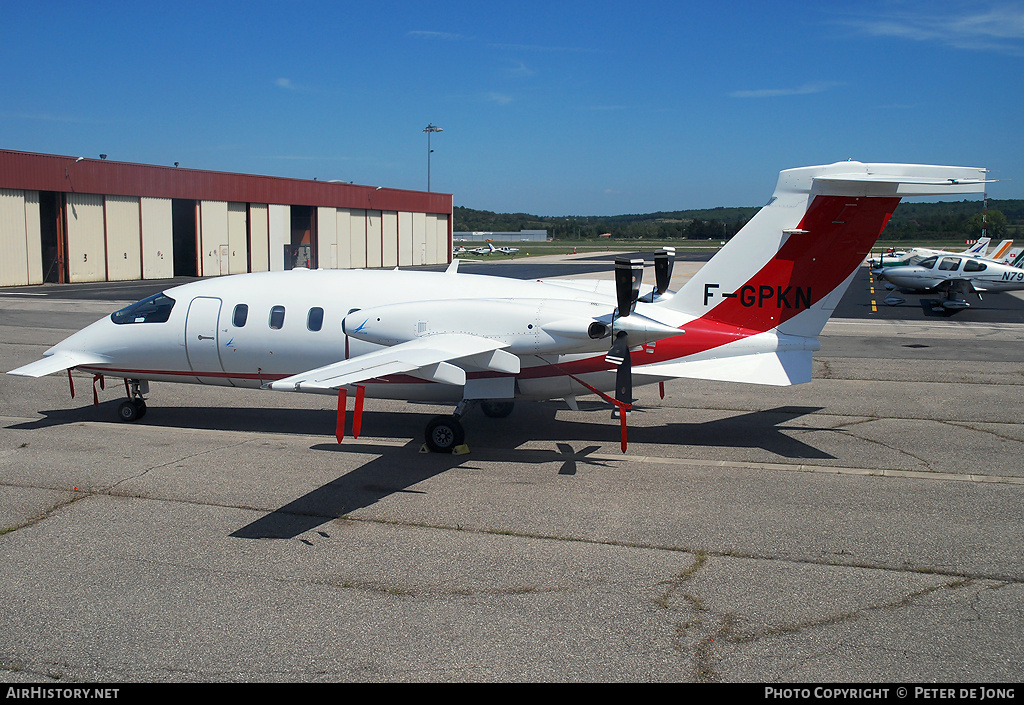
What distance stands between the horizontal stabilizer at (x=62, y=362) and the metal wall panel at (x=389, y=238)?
5755 cm

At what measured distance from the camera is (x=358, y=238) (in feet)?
222

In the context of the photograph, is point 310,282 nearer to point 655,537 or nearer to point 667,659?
point 655,537

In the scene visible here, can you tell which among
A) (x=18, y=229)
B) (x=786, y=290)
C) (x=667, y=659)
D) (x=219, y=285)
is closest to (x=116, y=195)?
(x=18, y=229)

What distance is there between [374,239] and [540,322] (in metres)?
60.0

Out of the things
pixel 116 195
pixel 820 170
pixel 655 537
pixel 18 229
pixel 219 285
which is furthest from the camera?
pixel 116 195

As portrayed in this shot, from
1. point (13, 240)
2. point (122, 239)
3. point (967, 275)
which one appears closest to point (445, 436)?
point (967, 275)

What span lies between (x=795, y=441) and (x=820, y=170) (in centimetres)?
440

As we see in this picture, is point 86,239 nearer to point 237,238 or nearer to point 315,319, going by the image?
point 237,238

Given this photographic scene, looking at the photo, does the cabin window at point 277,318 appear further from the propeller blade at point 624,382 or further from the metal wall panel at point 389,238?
the metal wall panel at point 389,238

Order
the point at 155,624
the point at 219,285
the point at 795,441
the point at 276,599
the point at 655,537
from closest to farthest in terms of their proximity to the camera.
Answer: the point at 155,624
the point at 276,599
the point at 655,537
the point at 795,441
the point at 219,285

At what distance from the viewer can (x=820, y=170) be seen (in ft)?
39.7

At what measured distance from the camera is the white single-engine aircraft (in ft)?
38.0

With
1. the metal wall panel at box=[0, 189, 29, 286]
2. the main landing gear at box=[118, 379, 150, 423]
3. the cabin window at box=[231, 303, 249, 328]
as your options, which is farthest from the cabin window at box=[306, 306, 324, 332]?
the metal wall panel at box=[0, 189, 29, 286]

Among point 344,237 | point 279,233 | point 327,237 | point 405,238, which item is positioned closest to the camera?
point 279,233
